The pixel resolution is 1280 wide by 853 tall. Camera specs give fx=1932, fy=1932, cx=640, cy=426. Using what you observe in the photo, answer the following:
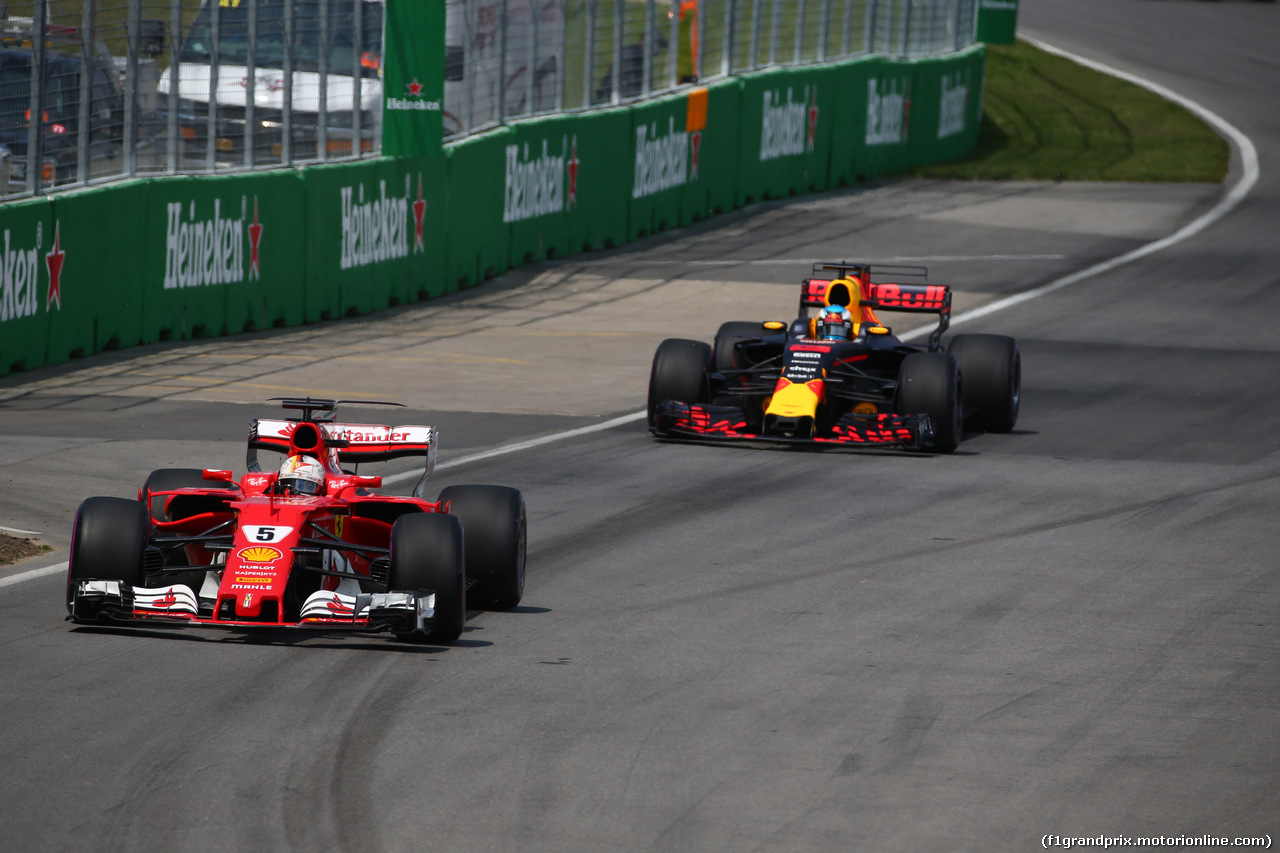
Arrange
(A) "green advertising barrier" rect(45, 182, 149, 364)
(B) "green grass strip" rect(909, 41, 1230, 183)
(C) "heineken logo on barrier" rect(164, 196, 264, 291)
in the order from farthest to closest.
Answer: (B) "green grass strip" rect(909, 41, 1230, 183) < (C) "heineken logo on barrier" rect(164, 196, 264, 291) < (A) "green advertising barrier" rect(45, 182, 149, 364)

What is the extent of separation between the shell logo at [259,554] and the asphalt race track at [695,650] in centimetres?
39

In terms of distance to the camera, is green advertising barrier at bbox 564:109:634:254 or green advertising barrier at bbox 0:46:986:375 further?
green advertising barrier at bbox 564:109:634:254

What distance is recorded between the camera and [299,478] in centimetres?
850

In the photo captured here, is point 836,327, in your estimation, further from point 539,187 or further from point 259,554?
point 539,187

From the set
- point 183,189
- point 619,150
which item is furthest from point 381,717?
point 619,150

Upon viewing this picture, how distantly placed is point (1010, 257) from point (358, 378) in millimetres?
12991

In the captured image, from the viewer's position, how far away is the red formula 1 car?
8055 mm

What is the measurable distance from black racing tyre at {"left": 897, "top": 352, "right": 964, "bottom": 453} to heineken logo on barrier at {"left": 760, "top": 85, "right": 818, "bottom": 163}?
17.9m

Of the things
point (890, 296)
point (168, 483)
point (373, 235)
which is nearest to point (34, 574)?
point (168, 483)

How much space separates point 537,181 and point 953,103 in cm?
1513

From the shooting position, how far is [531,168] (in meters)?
25.0

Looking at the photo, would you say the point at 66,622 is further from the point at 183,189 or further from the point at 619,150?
the point at 619,150

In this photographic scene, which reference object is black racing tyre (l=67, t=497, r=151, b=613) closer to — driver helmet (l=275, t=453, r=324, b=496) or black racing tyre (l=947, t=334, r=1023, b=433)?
driver helmet (l=275, t=453, r=324, b=496)

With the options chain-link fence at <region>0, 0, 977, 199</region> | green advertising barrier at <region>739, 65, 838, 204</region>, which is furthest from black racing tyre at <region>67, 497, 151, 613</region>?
green advertising barrier at <region>739, 65, 838, 204</region>
